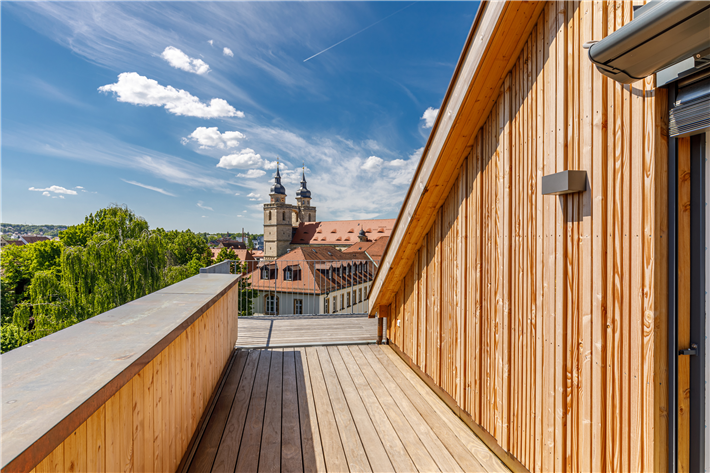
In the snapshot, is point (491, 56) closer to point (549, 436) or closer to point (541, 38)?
point (541, 38)

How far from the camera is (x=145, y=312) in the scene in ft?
6.12

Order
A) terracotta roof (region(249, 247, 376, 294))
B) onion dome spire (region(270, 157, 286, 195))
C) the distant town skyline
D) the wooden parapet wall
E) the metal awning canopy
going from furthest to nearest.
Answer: onion dome spire (region(270, 157, 286, 195)) < the distant town skyline < terracotta roof (region(249, 247, 376, 294)) < the metal awning canopy < the wooden parapet wall

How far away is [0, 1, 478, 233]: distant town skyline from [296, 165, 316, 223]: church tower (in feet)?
40.8

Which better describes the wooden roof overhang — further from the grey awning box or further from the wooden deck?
the wooden deck

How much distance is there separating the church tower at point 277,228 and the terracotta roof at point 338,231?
1.93 metres

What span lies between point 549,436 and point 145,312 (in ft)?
7.83

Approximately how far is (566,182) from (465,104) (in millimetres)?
975

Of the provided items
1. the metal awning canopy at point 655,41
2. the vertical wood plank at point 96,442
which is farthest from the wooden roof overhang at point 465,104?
the vertical wood plank at point 96,442

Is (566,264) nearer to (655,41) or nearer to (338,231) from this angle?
(655,41)

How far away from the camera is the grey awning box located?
4.97ft

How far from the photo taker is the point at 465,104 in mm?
2207

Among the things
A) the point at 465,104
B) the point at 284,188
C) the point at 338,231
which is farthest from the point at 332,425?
the point at 284,188

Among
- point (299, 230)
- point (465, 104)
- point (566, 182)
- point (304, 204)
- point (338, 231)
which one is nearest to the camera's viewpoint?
point (566, 182)

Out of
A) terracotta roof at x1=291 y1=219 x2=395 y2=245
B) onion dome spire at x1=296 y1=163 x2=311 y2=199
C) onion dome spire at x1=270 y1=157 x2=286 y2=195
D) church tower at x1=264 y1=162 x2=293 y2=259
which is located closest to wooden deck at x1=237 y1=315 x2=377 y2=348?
terracotta roof at x1=291 y1=219 x2=395 y2=245
